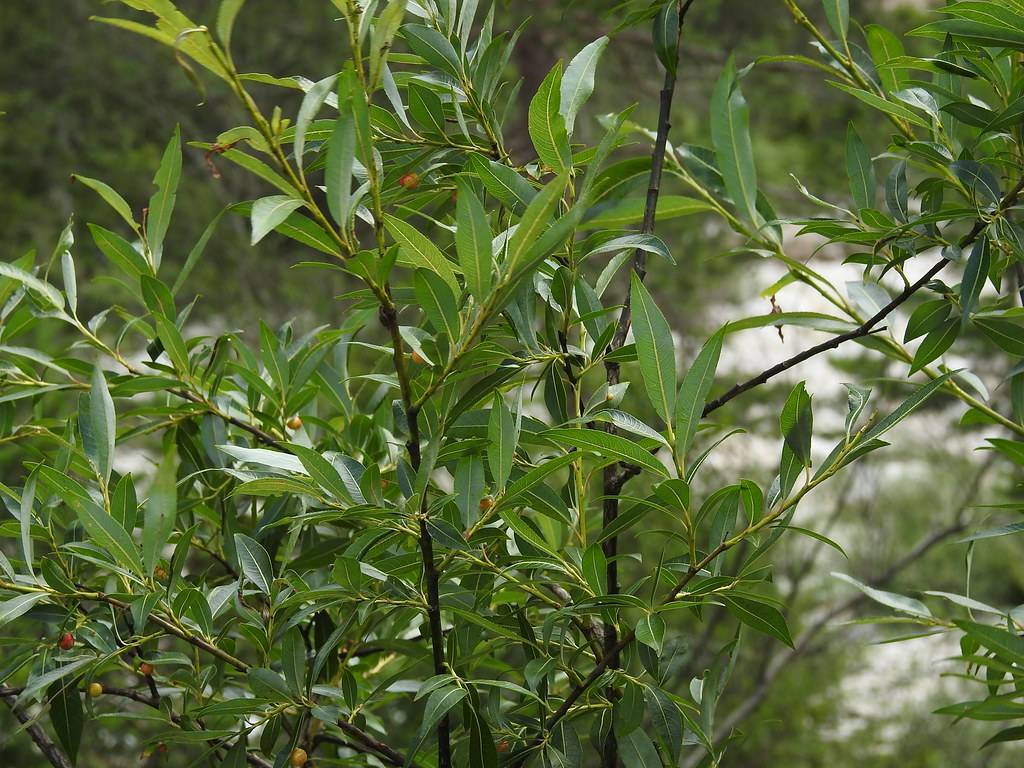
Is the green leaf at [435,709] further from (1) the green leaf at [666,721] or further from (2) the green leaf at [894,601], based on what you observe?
(2) the green leaf at [894,601]

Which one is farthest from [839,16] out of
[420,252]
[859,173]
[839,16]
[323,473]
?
[323,473]

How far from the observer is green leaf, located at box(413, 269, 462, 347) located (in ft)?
1.51

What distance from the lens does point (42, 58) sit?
361cm

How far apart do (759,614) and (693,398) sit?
116mm

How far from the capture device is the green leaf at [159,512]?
1.65 feet

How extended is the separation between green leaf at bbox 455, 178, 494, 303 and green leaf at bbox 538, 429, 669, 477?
8 centimetres

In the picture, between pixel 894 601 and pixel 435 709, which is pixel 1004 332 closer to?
pixel 894 601

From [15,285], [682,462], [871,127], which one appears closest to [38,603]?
[15,285]

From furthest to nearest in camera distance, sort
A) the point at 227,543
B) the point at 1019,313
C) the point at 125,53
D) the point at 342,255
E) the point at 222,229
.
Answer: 1. the point at 125,53
2. the point at 222,229
3. the point at 227,543
4. the point at 1019,313
5. the point at 342,255

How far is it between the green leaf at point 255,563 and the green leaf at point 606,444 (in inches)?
8.4

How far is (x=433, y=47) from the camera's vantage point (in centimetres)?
56

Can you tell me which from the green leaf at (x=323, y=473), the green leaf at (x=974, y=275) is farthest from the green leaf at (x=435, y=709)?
the green leaf at (x=974, y=275)

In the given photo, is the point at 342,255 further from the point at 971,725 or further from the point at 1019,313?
the point at 971,725

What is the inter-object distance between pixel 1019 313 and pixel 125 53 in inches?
152
